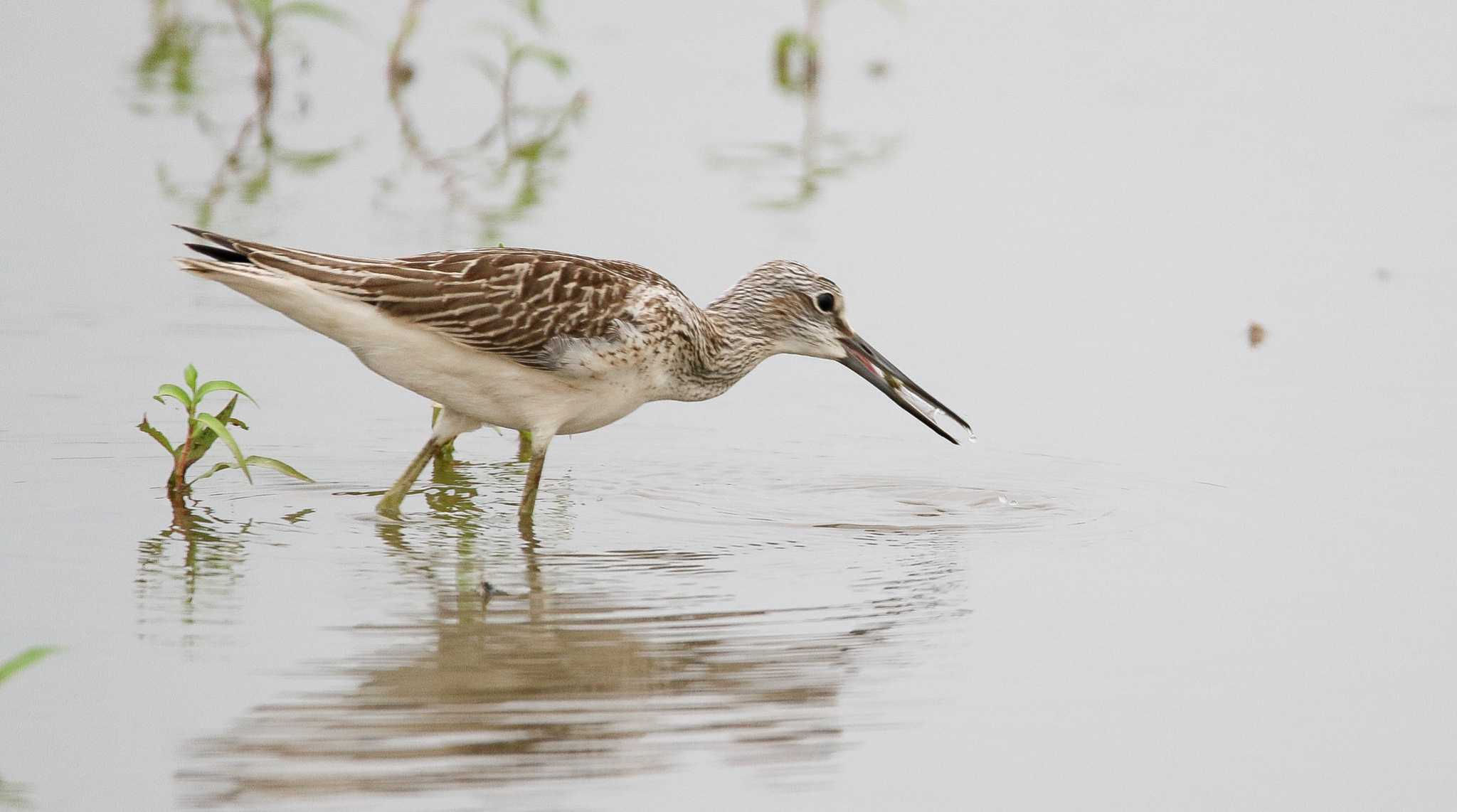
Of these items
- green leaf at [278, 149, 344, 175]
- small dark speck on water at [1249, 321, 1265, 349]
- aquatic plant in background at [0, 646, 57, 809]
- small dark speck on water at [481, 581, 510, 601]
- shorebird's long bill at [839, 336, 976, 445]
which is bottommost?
aquatic plant in background at [0, 646, 57, 809]

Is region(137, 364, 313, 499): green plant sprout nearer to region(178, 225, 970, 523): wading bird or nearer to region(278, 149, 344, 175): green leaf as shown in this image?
region(178, 225, 970, 523): wading bird

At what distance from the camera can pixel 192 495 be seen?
Result: 384 inches

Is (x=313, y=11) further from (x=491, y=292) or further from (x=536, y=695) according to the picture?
(x=536, y=695)

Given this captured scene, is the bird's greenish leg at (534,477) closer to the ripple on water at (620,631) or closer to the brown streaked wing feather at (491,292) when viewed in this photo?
the ripple on water at (620,631)

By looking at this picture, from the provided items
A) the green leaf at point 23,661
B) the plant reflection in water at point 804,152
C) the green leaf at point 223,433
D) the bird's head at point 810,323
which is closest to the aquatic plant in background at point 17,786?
the green leaf at point 23,661

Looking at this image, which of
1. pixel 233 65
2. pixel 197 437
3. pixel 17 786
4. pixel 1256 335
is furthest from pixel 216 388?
pixel 233 65

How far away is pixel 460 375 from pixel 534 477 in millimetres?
580

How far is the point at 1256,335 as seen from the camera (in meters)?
13.3

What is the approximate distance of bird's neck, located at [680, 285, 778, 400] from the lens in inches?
411

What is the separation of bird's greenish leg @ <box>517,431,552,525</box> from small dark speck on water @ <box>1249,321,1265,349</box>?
5312 mm

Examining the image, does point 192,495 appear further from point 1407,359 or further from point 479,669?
point 1407,359

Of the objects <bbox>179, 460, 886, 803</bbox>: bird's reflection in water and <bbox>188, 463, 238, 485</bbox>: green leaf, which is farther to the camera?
<bbox>188, 463, 238, 485</bbox>: green leaf

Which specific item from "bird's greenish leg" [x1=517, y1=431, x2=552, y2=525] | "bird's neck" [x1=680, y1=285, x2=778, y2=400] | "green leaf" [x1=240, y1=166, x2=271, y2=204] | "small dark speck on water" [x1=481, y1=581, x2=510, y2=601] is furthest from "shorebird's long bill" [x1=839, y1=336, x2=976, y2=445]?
"green leaf" [x1=240, y1=166, x2=271, y2=204]

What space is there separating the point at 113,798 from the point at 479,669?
1.62 m
